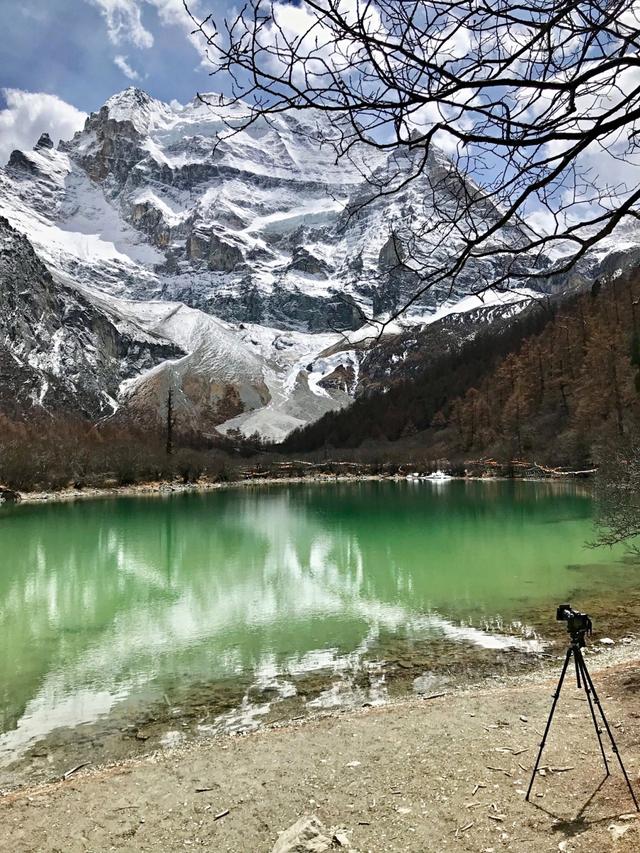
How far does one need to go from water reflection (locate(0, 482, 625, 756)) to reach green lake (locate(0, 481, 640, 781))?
0.15 feet

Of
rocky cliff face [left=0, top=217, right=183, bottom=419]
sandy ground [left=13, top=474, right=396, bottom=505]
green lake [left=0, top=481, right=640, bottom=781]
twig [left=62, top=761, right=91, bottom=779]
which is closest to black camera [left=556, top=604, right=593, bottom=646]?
green lake [left=0, top=481, right=640, bottom=781]

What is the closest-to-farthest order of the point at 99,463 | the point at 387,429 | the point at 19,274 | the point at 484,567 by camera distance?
the point at 484,567
the point at 99,463
the point at 387,429
the point at 19,274

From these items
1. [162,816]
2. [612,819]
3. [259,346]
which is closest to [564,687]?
[612,819]

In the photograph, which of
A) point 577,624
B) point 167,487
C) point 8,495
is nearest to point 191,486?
point 167,487

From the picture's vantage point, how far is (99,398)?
127m

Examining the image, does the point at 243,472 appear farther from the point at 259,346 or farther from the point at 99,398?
the point at 259,346

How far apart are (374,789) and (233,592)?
947 cm

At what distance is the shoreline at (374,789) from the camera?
10.1 feet

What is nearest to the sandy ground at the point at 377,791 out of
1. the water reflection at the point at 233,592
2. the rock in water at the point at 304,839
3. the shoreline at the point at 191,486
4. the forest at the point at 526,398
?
the rock in water at the point at 304,839

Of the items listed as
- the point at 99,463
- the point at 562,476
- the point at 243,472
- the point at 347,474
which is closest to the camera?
the point at 562,476

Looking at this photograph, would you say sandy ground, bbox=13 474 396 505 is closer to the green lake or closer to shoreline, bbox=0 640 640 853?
the green lake

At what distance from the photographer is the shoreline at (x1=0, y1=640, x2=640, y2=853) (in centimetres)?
307

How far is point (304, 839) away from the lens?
3.08 m

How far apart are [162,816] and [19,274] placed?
439ft
